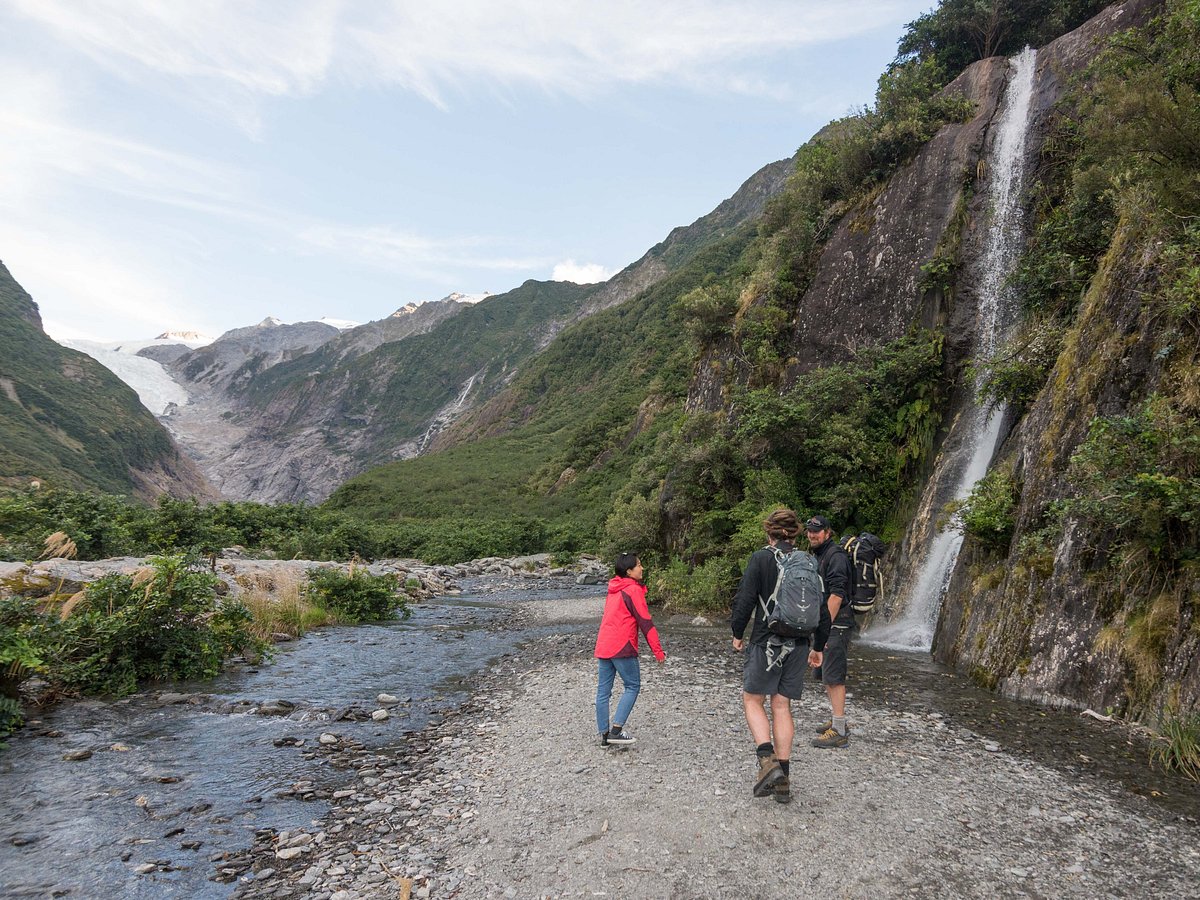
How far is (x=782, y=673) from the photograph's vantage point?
6.30 metres

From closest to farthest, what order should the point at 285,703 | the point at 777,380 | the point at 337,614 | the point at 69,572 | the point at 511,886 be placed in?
the point at 511,886, the point at 285,703, the point at 69,572, the point at 337,614, the point at 777,380

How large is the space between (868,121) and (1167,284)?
19.9 m

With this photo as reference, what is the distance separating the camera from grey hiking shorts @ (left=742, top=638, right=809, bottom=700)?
20.5ft

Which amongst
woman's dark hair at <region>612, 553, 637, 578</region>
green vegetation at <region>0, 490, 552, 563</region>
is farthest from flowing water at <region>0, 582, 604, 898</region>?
green vegetation at <region>0, 490, 552, 563</region>

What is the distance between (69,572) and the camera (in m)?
13.3

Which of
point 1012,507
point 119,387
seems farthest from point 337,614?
point 119,387

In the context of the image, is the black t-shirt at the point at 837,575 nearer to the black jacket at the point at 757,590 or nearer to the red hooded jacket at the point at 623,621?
the black jacket at the point at 757,590

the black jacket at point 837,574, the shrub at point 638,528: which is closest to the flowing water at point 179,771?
the black jacket at point 837,574

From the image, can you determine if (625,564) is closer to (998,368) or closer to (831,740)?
(831,740)

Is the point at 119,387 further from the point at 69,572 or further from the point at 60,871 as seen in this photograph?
the point at 60,871

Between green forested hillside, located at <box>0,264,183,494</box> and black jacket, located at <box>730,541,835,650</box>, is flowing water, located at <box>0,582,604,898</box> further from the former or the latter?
green forested hillside, located at <box>0,264,183,494</box>

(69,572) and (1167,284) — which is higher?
(1167,284)

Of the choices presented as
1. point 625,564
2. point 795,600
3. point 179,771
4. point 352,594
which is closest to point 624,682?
point 625,564

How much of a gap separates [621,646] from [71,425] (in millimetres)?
126326
